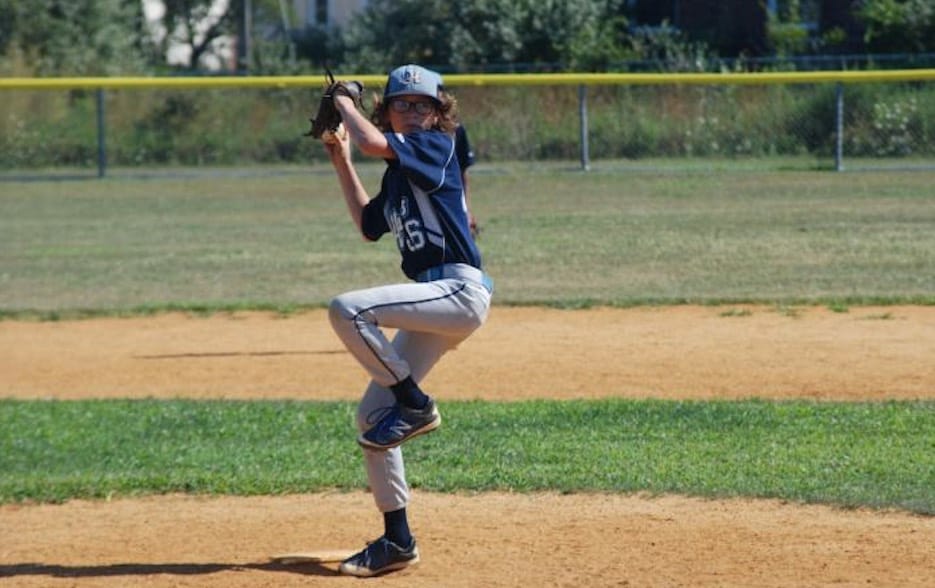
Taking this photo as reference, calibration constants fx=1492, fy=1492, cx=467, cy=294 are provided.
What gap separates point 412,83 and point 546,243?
36.2 feet

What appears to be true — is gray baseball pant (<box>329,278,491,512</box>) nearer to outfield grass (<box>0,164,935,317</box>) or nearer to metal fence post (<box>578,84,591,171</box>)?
outfield grass (<box>0,164,935,317</box>)

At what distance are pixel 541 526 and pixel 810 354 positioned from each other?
509 centimetres

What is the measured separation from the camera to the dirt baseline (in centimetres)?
566

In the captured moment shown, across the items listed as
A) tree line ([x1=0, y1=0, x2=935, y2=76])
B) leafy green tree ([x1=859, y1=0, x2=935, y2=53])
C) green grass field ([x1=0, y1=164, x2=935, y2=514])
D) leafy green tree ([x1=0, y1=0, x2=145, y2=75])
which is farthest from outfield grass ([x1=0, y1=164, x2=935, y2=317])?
leafy green tree ([x1=0, y1=0, x2=145, y2=75])

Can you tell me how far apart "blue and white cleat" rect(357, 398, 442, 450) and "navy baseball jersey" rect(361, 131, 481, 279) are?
510mm

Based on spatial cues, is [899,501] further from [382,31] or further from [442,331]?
[382,31]

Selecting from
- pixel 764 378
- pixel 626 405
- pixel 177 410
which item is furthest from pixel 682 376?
pixel 177 410

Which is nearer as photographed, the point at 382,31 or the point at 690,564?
the point at 690,564

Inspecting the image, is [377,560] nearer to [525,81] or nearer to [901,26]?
[525,81]

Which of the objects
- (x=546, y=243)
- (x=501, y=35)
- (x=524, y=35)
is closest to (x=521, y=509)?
(x=546, y=243)

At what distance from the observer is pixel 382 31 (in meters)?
30.9

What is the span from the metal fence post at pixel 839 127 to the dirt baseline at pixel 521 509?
4166mm

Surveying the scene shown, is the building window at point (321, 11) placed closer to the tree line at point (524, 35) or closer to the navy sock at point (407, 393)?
the tree line at point (524, 35)

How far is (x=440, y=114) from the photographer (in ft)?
17.9
